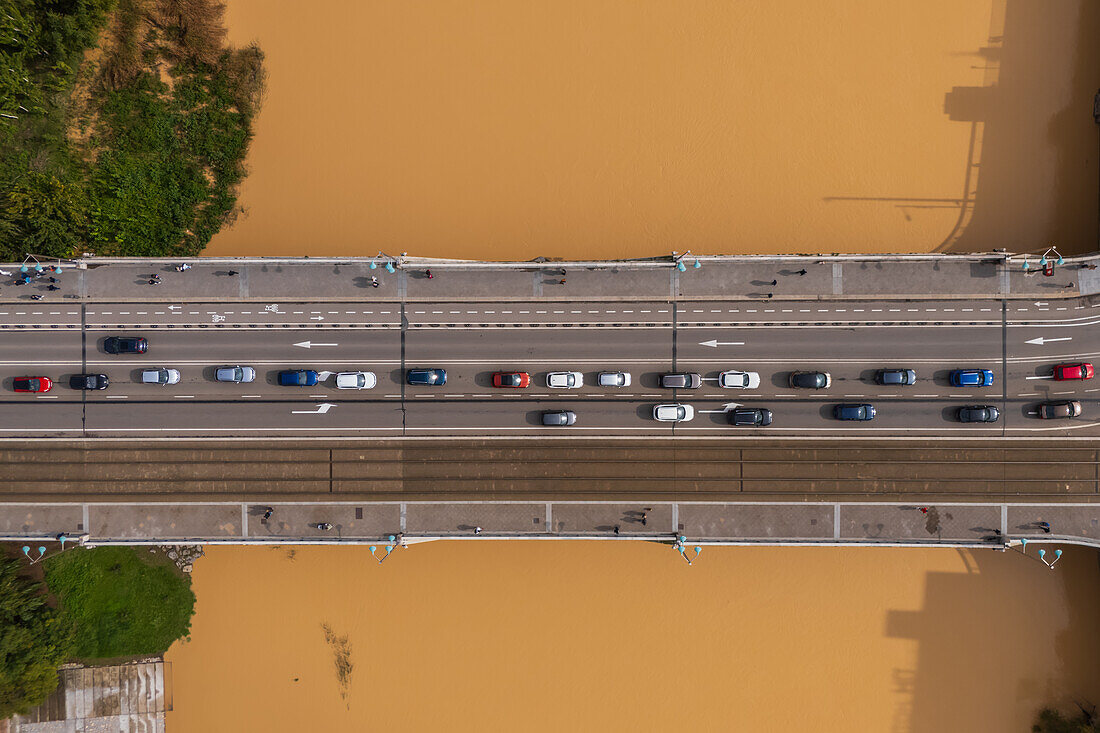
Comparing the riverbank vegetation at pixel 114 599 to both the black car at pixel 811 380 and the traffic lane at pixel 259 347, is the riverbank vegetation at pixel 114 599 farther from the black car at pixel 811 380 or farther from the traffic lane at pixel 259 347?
the black car at pixel 811 380

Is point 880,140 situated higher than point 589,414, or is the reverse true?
point 880,140

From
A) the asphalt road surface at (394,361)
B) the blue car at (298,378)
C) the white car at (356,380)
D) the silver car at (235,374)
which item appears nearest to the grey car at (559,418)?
the asphalt road surface at (394,361)

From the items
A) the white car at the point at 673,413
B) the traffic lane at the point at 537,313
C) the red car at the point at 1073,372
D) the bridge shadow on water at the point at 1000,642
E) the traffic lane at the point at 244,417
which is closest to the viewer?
the red car at the point at 1073,372

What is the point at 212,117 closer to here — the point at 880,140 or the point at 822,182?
the point at 822,182

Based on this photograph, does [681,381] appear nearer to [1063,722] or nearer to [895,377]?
[895,377]

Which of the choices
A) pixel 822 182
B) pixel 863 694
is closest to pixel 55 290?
pixel 822 182

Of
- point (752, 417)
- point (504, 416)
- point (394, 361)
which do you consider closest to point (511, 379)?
point (504, 416)
